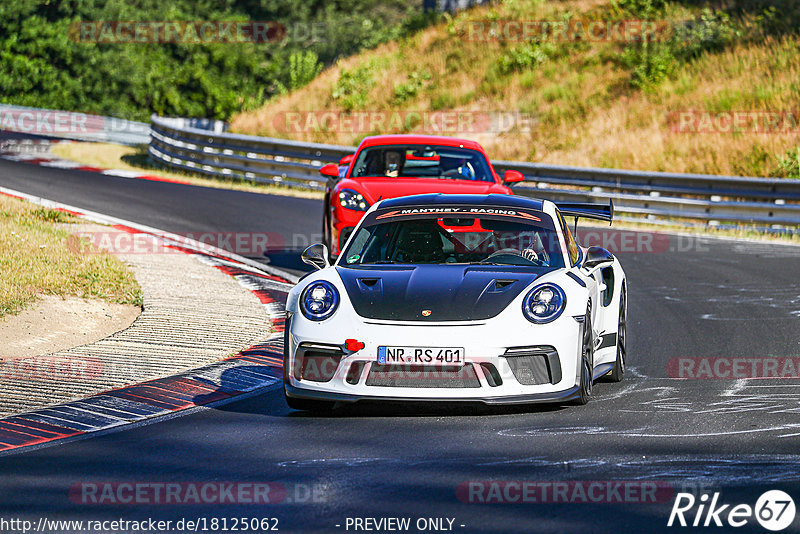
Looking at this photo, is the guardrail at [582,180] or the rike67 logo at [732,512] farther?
the guardrail at [582,180]

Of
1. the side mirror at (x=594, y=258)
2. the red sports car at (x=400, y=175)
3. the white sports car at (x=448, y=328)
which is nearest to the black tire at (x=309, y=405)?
the white sports car at (x=448, y=328)

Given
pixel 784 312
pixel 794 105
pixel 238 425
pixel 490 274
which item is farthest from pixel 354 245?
pixel 794 105

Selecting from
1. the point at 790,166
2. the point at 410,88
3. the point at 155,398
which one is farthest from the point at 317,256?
the point at 410,88

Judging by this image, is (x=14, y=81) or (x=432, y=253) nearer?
(x=432, y=253)

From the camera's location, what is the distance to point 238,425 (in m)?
7.40

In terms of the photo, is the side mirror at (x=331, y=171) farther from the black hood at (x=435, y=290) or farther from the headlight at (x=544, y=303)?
the headlight at (x=544, y=303)

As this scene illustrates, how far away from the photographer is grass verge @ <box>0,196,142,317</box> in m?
11.8

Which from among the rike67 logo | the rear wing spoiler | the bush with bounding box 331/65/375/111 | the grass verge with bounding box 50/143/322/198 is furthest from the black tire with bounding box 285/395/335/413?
the bush with bounding box 331/65/375/111

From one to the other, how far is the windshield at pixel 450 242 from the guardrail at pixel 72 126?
95.6ft

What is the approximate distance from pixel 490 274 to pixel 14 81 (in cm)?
5066

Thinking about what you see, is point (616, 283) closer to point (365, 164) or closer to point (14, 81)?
point (365, 164)

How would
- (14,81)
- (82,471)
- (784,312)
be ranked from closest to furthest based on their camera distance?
1. (82,471)
2. (784,312)
3. (14,81)

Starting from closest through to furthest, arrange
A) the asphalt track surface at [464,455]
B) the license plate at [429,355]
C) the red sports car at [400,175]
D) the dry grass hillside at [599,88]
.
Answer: the asphalt track surface at [464,455] < the license plate at [429,355] < the red sports car at [400,175] < the dry grass hillside at [599,88]

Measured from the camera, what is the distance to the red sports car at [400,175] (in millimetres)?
13203
